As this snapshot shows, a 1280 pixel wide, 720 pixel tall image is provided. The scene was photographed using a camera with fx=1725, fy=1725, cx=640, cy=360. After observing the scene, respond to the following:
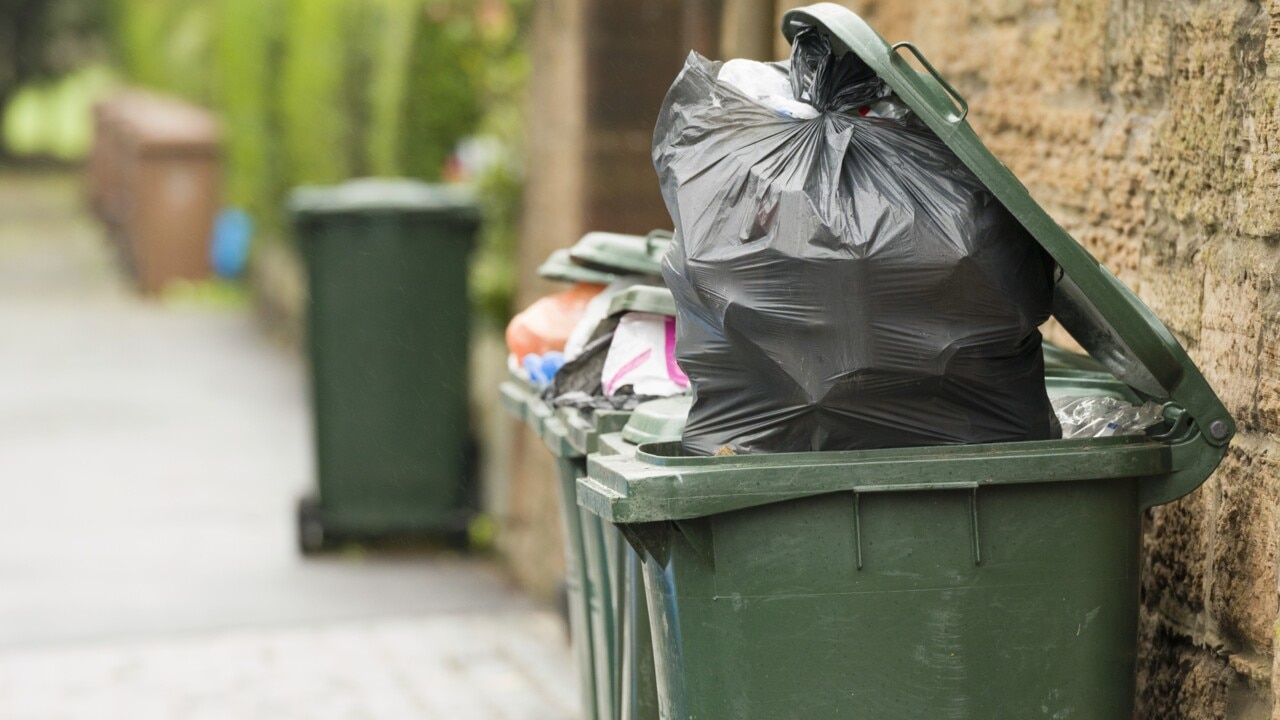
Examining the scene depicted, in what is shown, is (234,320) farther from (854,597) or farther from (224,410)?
(854,597)

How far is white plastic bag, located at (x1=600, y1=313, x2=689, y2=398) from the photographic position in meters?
3.49

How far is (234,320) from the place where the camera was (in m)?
15.7

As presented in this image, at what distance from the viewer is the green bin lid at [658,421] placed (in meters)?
3.06

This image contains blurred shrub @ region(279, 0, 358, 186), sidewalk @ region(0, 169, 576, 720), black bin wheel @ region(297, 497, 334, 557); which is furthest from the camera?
blurred shrub @ region(279, 0, 358, 186)

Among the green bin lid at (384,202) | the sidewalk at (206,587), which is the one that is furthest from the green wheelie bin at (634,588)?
the green bin lid at (384,202)

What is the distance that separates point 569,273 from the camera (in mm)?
4113

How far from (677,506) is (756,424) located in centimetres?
25

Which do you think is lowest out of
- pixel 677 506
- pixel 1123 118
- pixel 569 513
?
pixel 569 513

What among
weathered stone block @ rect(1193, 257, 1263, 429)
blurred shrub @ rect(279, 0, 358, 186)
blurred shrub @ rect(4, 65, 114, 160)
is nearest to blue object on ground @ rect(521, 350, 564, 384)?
weathered stone block @ rect(1193, 257, 1263, 429)

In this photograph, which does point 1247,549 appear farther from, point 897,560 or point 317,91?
point 317,91

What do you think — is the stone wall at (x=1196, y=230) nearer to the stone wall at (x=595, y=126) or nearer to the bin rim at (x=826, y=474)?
the bin rim at (x=826, y=474)

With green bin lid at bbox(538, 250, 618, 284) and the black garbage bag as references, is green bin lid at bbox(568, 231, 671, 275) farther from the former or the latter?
the black garbage bag

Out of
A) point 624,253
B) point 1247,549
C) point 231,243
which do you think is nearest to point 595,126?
point 624,253

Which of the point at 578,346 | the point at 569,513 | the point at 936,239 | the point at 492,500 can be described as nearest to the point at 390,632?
the point at 492,500
